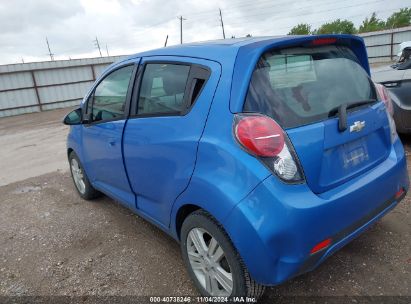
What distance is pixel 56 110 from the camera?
734 inches

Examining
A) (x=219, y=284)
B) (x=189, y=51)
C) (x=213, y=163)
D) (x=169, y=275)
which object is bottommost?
(x=169, y=275)

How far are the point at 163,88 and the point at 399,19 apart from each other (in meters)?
78.8

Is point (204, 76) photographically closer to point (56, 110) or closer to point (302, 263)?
point (302, 263)

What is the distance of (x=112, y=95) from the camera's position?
3.33 meters

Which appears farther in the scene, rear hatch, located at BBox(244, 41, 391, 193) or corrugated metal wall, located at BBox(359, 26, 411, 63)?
corrugated metal wall, located at BBox(359, 26, 411, 63)

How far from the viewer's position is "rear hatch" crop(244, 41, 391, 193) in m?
2.01

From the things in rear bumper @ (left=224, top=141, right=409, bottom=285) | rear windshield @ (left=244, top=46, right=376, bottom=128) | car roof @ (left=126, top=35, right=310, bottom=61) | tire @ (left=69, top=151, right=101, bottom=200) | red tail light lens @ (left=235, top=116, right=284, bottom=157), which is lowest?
tire @ (left=69, top=151, right=101, bottom=200)

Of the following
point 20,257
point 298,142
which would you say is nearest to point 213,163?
point 298,142

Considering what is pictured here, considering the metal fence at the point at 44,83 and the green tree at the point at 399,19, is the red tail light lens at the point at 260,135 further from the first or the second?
the green tree at the point at 399,19

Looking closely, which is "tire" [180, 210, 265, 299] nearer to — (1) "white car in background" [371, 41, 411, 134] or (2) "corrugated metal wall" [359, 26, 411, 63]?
(1) "white car in background" [371, 41, 411, 134]

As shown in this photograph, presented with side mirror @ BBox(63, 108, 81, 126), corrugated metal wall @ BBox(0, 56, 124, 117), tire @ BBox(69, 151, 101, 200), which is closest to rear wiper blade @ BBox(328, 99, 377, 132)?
side mirror @ BBox(63, 108, 81, 126)

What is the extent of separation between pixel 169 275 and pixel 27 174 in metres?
4.31

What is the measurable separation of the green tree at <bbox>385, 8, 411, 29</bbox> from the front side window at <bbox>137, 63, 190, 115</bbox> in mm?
74930

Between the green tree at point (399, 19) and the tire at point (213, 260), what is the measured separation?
7547 cm
